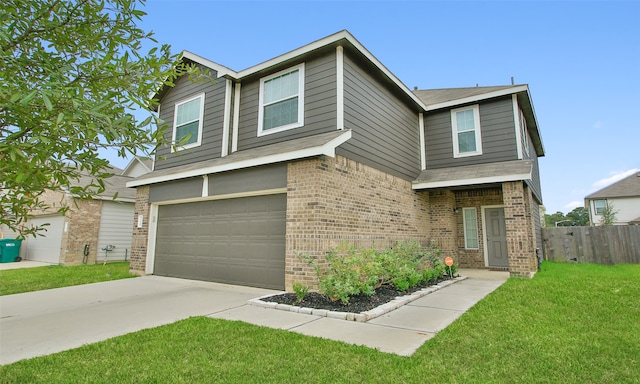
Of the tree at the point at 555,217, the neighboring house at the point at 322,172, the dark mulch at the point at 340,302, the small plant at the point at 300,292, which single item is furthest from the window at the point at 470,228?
the tree at the point at 555,217

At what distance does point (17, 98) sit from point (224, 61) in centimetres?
801

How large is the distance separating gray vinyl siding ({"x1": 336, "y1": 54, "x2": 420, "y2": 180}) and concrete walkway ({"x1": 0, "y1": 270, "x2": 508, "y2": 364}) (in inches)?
141

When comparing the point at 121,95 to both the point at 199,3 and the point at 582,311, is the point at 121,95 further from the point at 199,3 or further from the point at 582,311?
the point at 582,311

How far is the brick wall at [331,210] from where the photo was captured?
646 centimetres

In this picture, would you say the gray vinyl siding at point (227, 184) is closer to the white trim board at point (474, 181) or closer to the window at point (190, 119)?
the window at point (190, 119)

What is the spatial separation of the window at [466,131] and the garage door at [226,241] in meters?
6.71

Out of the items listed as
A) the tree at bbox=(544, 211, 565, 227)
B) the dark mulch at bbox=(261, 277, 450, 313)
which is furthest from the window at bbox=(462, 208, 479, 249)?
the tree at bbox=(544, 211, 565, 227)

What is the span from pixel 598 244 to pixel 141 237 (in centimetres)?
1602

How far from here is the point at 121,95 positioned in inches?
111

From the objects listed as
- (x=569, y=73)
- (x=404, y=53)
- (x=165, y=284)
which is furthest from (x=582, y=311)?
(x=404, y=53)

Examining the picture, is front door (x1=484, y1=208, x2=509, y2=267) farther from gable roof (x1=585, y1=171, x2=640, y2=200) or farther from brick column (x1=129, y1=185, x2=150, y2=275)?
gable roof (x1=585, y1=171, x2=640, y2=200)

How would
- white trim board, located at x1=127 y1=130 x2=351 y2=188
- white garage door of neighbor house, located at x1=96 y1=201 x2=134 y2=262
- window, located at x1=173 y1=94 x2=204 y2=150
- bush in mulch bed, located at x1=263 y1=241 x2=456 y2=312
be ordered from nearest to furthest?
bush in mulch bed, located at x1=263 y1=241 x2=456 y2=312, white trim board, located at x1=127 y1=130 x2=351 y2=188, window, located at x1=173 y1=94 x2=204 y2=150, white garage door of neighbor house, located at x1=96 y1=201 x2=134 y2=262

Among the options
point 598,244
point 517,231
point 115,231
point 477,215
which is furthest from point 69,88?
point 598,244

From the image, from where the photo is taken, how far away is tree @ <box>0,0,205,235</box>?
7.36 feet
